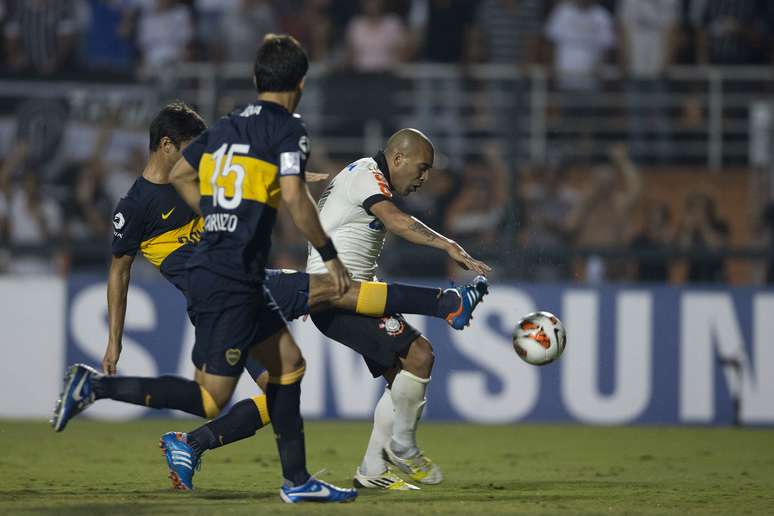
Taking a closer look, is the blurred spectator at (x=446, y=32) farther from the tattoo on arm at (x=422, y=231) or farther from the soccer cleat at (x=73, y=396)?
the soccer cleat at (x=73, y=396)

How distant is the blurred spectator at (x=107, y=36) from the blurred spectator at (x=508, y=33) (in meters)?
4.27

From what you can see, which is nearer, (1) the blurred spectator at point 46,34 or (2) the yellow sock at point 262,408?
(2) the yellow sock at point 262,408

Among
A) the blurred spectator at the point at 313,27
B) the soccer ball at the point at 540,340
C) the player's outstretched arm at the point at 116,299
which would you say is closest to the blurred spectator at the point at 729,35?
the blurred spectator at the point at 313,27

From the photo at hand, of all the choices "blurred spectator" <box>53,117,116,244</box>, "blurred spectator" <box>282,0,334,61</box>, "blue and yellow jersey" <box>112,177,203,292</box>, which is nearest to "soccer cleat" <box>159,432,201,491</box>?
"blue and yellow jersey" <box>112,177,203,292</box>

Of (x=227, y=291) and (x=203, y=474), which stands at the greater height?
(x=227, y=291)

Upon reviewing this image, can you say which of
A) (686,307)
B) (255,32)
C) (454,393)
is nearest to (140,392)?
(454,393)

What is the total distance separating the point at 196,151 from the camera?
6.64m

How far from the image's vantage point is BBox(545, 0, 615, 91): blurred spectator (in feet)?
50.6

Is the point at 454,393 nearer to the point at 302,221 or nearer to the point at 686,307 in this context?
the point at 686,307

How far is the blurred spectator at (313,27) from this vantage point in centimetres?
1616

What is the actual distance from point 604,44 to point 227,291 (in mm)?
10116

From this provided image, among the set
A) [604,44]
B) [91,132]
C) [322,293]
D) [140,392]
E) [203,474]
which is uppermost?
[604,44]

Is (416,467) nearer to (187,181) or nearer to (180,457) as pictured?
(180,457)

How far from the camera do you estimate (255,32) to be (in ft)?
51.3
